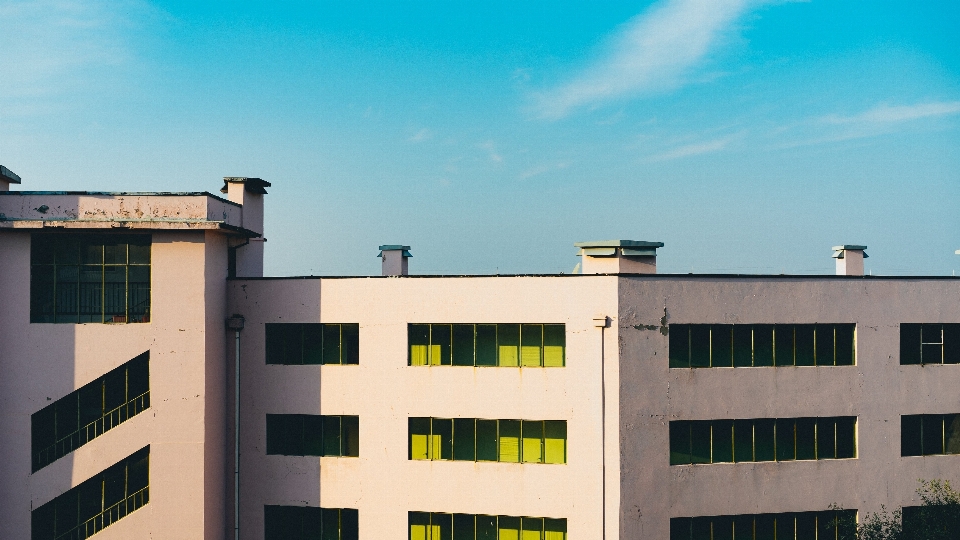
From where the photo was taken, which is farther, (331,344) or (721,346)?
(331,344)

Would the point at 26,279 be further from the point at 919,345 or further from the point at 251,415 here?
the point at 919,345

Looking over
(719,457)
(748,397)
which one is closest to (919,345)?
(748,397)

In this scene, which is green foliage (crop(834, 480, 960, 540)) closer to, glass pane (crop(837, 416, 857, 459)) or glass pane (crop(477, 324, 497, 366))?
glass pane (crop(837, 416, 857, 459))

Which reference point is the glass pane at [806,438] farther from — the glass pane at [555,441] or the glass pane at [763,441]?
the glass pane at [555,441]

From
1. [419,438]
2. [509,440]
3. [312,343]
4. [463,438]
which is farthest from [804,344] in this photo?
[312,343]

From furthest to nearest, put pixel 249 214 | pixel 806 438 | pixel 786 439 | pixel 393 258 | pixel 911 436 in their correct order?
pixel 393 258 < pixel 249 214 < pixel 911 436 < pixel 806 438 < pixel 786 439

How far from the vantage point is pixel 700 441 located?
21766 millimetres

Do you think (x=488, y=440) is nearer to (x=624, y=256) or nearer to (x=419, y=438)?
(x=419, y=438)

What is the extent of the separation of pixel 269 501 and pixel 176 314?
8130 millimetres

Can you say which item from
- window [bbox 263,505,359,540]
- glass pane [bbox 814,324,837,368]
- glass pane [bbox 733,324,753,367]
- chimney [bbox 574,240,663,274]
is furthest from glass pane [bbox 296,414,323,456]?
glass pane [bbox 814,324,837,368]

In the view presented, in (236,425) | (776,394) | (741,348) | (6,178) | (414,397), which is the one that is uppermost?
(6,178)

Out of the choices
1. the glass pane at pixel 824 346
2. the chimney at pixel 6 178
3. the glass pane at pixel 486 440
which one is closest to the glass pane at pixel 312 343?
the glass pane at pixel 486 440

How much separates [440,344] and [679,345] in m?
8.98

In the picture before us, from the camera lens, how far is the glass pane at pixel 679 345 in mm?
21672
